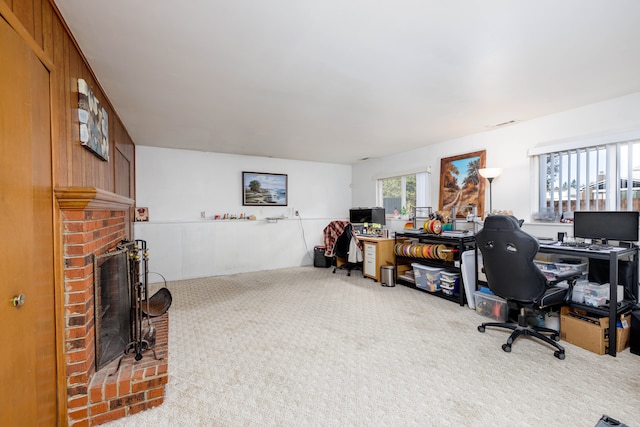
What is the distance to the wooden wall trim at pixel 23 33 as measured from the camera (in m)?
1.10

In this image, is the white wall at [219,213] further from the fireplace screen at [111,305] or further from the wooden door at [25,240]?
the wooden door at [25,240]

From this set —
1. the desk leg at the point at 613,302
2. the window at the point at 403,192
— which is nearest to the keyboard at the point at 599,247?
the desk leg at the point at 613,302

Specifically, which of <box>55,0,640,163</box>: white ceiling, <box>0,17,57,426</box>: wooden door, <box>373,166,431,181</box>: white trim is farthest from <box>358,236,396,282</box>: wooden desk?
<box>0,17,57,426</box>: wooden door

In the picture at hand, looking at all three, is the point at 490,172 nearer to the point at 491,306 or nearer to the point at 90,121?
the point at 491,306

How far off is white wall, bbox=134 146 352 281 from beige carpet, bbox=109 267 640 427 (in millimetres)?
1846

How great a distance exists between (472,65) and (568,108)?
1855 millimetres

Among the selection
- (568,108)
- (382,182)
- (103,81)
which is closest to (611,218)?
(568,108)

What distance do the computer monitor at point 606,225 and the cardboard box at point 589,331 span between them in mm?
742

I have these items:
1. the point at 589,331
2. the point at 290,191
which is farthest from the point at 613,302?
the point at 290,191

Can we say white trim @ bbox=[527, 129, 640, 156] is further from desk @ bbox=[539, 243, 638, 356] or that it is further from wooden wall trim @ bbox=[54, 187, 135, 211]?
wooden wall trim @ bbox=[54, 187, 135, 211]

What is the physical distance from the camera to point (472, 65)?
229 centimetres

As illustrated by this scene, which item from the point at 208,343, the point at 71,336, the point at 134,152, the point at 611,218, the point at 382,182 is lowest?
the point at 208,343

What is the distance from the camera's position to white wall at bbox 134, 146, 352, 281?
197 inches

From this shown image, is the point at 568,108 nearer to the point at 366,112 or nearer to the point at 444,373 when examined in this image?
the point at 366,112
